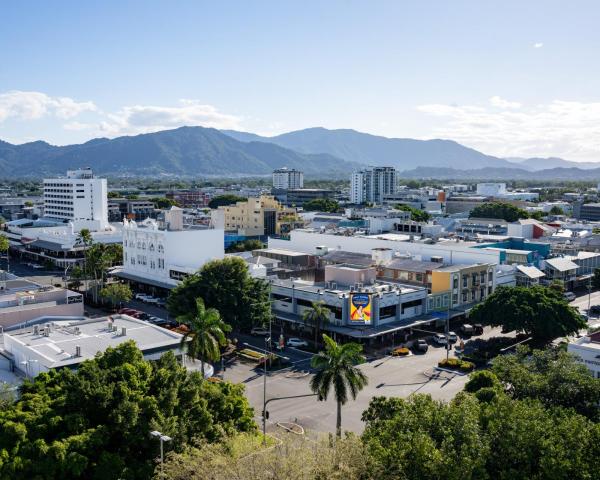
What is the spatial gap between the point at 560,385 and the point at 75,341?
31295mm

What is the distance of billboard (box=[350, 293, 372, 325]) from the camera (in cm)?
5759

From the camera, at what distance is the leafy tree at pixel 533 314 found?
182 feet

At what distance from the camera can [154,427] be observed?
88.1ft

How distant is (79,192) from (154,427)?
12923cm

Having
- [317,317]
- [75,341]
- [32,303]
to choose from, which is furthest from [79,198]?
[75,341]

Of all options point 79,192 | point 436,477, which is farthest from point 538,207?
point 436,477

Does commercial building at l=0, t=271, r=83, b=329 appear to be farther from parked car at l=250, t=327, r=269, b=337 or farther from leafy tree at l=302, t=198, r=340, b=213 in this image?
leafy tree at l=302, t=198, r=340, b=213

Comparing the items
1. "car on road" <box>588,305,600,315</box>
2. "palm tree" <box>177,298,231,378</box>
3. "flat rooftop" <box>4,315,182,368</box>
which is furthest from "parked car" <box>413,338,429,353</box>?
"car on road" <box>588,305,600,315</box>

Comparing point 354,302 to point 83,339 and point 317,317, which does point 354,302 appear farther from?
point 83,339

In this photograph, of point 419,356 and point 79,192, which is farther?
point 79,192

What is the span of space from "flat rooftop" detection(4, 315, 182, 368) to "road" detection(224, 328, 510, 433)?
7.71 metres

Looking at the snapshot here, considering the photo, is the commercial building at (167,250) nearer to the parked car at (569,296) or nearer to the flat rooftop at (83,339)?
the flat rooftop at (83,339)

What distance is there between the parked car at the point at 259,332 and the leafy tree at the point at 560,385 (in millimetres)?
29657

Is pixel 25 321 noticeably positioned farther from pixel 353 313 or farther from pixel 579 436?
pixel 579 436
